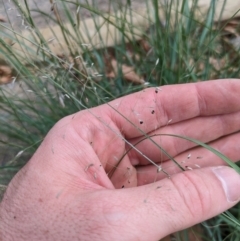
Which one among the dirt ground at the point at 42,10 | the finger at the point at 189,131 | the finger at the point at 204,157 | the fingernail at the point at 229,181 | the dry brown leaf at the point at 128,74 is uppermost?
the dirt ground at the point at 42,10

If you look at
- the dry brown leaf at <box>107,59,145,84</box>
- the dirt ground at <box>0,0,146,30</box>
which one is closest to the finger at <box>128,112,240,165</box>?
the dry brown leaf at <box>107,59,145,84</box>

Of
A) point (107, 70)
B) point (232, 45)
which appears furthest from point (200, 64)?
point (107, 70)

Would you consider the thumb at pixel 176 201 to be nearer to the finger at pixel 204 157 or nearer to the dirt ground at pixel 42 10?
the finger at pixel 204 157

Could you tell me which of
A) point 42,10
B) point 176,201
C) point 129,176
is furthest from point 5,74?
point 176,201

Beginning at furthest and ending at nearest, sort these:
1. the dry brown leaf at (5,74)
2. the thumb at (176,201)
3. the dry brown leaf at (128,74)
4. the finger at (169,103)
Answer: the dry brown leaf at (5,74)
the dry brown leaf at (128,74)
the finger at (169,103)
the thumb at (176,201)

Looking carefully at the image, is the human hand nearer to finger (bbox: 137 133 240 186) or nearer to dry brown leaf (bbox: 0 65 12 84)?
finger (bbox: 137 133 240 186)

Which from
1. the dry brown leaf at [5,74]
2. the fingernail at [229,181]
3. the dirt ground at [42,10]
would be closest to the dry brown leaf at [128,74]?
the dirt ground at [42,10]

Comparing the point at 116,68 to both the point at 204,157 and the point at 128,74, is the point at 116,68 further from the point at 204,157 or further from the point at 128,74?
the point at 204,157
